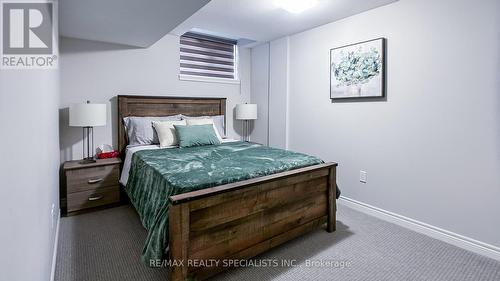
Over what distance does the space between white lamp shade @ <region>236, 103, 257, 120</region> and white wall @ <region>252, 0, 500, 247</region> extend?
1253 millimetres

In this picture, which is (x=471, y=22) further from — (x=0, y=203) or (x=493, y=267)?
(x=0, y=203)

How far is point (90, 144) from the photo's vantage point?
3.30m

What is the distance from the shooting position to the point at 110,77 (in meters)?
3.39

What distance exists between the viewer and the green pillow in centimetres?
324

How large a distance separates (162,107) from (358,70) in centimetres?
256

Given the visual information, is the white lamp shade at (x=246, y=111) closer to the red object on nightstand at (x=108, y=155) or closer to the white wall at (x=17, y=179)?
the red object on nightstand at (x=108, y=155)

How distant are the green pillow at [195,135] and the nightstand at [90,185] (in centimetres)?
76

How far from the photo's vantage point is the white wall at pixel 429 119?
217 cm

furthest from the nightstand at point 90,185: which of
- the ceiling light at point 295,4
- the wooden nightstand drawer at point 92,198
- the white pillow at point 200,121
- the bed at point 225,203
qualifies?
the ceiling light at point 295,4

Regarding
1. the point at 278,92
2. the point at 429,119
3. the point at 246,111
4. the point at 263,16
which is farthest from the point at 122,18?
the point at 429,119

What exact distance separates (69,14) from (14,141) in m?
2.14

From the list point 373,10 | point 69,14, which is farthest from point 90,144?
point 373,10

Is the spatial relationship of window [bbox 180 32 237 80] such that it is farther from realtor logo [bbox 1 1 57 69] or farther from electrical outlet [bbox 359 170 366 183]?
electrical outlet [bbox 359 170 366 183]

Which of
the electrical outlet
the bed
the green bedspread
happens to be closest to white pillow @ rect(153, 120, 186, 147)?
the green bedspread
